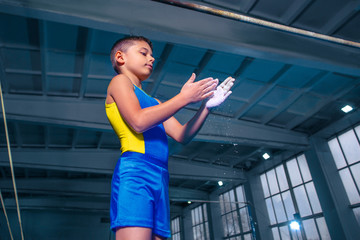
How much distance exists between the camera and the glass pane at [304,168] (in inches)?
420

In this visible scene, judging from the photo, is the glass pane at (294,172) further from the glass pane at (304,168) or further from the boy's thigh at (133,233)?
the boy's thigh at (133,233)

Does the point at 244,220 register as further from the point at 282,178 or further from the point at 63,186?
the point at 63,186

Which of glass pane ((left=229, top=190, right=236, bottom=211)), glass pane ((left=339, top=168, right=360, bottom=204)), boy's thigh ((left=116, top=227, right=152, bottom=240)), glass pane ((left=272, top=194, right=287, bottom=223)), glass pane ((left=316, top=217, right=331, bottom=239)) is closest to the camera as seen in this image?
boy's thigh ((left=116, top=227, right=152, bottom=240))

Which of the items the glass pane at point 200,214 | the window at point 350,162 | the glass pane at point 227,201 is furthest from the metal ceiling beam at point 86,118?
the glass pane at point 200,214

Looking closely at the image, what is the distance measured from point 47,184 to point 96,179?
2432 millimetres

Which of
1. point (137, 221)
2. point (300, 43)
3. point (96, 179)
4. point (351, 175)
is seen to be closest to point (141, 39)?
point (137, 221)

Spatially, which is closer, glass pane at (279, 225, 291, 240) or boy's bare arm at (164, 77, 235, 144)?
boy's bare arm at (164, 77, 235, 144)

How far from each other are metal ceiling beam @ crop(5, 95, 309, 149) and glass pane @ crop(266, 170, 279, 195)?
10.3 ft

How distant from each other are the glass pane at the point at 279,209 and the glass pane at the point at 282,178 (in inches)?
20.4

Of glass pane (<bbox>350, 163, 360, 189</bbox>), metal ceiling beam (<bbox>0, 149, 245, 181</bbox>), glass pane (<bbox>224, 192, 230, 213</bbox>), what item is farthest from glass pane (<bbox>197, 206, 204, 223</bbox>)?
glass pane (<bbox>350, 163, 360, 189</bbox>)

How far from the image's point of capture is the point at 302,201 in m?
10.8

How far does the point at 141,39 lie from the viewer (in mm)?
1435

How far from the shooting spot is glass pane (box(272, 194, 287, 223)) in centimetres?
1150

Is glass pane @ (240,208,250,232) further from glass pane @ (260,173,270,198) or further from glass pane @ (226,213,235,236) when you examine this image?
glass pane @ (260,173,270,198)
